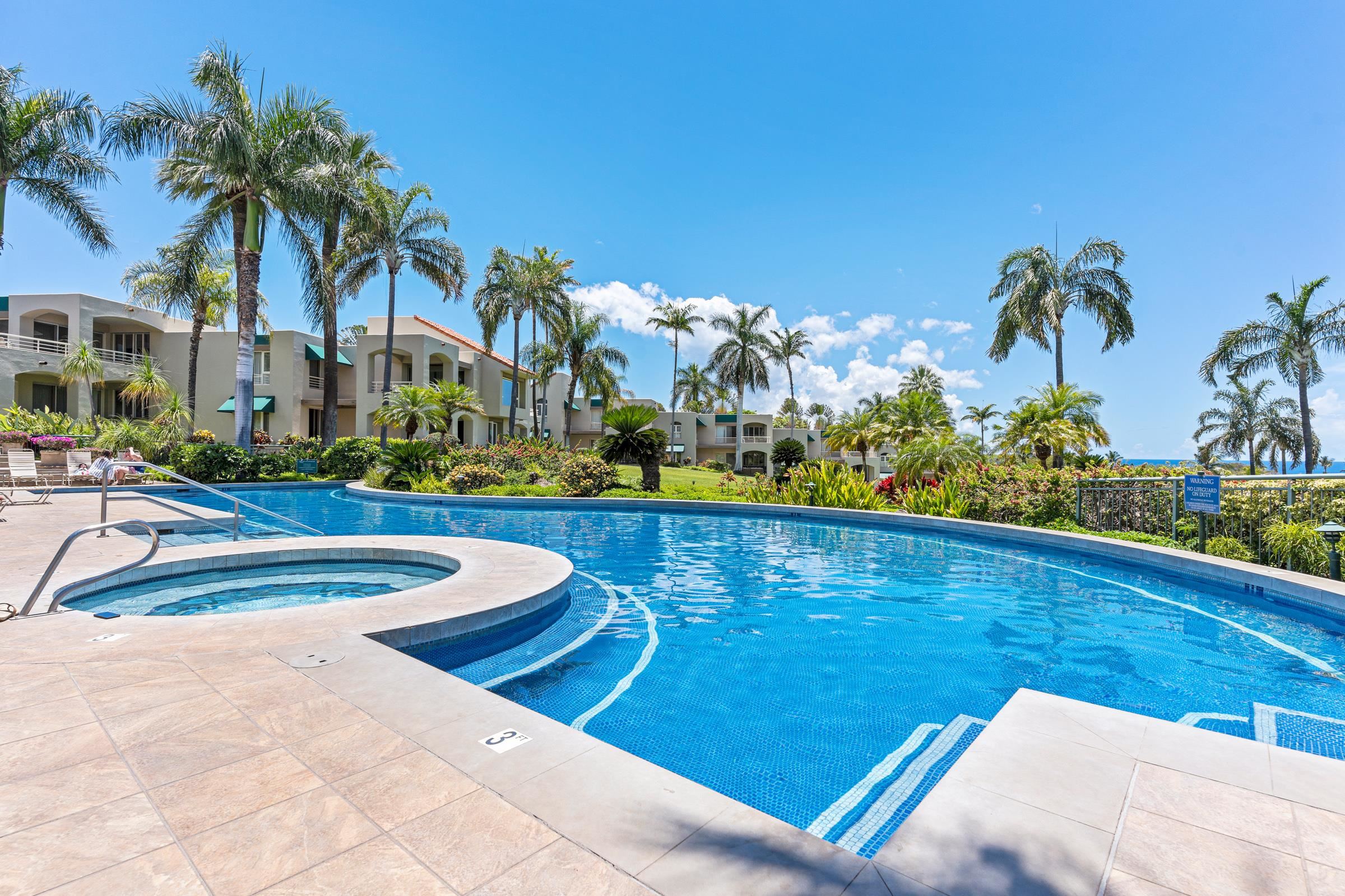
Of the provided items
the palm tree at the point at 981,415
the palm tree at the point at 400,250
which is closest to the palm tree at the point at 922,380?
the palm tree at the point at 981,415

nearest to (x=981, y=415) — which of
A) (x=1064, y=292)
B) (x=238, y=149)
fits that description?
(x=1064, y=292)

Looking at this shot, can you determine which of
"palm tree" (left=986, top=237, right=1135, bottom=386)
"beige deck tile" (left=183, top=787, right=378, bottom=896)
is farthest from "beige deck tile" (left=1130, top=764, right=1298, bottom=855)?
"palm tree" (left=986, top=237, right=1135, bottom=386)

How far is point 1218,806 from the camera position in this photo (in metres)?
2.54

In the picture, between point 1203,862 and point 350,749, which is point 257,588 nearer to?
point 350,749

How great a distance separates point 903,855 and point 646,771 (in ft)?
3.53

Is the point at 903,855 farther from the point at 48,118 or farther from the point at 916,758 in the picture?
the point at 48,118

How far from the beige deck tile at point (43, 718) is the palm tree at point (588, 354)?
3579 centimetres

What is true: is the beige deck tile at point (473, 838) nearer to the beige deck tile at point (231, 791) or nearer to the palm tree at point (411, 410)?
the beige deck tile at point (231, 791)

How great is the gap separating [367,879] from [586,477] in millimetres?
17499

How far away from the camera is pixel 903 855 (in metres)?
2.14

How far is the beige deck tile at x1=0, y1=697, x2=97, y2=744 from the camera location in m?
2.98

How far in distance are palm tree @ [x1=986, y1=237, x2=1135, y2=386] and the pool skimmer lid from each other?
93.5 feet

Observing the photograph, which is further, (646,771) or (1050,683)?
(1050,683)

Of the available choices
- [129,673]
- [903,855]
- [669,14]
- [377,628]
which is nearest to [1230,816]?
[903,855]
